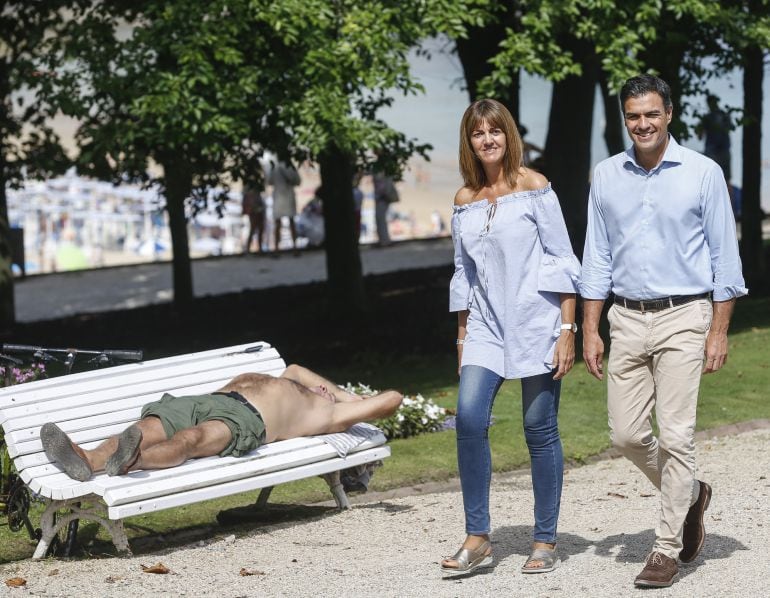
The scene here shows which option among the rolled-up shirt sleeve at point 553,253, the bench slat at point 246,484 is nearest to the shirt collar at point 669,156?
the rolled-up shirt sleeve at point 553,253

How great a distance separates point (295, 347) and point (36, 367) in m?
8.46

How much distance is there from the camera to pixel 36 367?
8.10 metres

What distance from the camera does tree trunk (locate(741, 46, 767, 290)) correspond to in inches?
803

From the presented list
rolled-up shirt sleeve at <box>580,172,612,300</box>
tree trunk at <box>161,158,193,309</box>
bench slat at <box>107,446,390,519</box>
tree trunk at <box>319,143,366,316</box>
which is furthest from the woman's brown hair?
tree trunk at <box>161,158,193,309</box>

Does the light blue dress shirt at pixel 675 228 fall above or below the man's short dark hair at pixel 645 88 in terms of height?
below

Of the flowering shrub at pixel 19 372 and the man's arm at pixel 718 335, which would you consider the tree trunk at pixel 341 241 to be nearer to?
the flowering shrub at pixel 19 372

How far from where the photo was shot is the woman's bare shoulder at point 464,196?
5.99 meters

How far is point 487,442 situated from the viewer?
5.81m

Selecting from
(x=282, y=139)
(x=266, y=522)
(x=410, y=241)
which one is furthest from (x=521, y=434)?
(x=410, y=241)

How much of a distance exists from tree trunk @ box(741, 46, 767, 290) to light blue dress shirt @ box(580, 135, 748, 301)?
1509 cm

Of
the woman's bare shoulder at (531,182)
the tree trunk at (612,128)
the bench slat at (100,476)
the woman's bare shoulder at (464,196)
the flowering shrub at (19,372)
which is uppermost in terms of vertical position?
the tree trunk at (612,128)

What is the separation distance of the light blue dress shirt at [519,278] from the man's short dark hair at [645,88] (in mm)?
554

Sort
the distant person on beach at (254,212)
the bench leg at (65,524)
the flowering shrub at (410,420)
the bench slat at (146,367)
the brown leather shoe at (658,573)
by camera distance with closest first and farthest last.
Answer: the brown leather shoe at (658,573) → the bench leg at (65,524) → the bench slat at (146,367) → the flowering shrub at (410,420) → the distant person on beach at (254,212)

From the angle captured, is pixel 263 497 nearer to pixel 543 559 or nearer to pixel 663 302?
pixel 543 559
